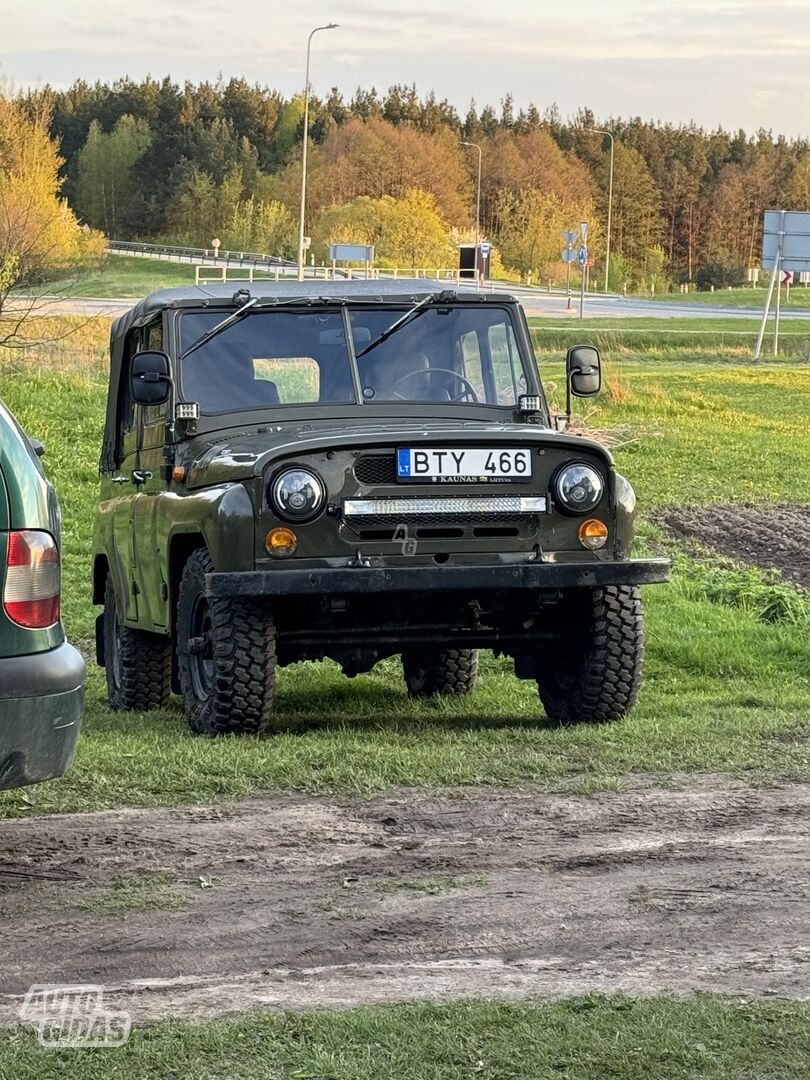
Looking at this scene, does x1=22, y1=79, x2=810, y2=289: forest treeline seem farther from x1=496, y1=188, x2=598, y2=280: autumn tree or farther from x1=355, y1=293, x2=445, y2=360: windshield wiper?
x1=355, y1=293, x2=445, y2=360: windshield wiper

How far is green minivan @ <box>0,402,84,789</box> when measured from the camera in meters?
5.04

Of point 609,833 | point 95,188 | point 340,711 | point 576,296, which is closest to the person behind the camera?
point 609,833

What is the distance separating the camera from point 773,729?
8367 mm

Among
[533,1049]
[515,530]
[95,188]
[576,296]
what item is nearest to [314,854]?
[533,1049]

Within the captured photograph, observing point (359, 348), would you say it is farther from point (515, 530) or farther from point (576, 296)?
point (576, 296)

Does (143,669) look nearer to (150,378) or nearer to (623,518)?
(150,378)

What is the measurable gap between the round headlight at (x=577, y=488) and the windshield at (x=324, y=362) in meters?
1.12

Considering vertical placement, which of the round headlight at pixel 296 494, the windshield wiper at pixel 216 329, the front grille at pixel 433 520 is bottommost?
the front grille at pixel 433 520

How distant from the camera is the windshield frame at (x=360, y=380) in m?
8.75

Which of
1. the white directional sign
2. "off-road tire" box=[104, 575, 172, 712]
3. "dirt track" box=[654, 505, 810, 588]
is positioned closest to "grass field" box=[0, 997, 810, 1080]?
"off-road tire" box=[104, 575, 172, 712]

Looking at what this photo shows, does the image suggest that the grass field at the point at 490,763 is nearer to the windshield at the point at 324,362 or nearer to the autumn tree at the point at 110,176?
the windshield at the point at 324,362

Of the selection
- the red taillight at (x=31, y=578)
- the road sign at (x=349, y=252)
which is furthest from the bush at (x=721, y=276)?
the red taillight at (x=31, y=578)

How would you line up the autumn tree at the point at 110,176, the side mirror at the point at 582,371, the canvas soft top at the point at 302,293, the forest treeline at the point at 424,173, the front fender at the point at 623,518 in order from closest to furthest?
the front fender at the point at 623,518, the canvas soft top at the point at 302,293, the side mirror at the point at 582,371, the forest treeline at the point at 424,173, the autumn tree at the point at 110,176

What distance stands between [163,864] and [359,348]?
3.91 metres
